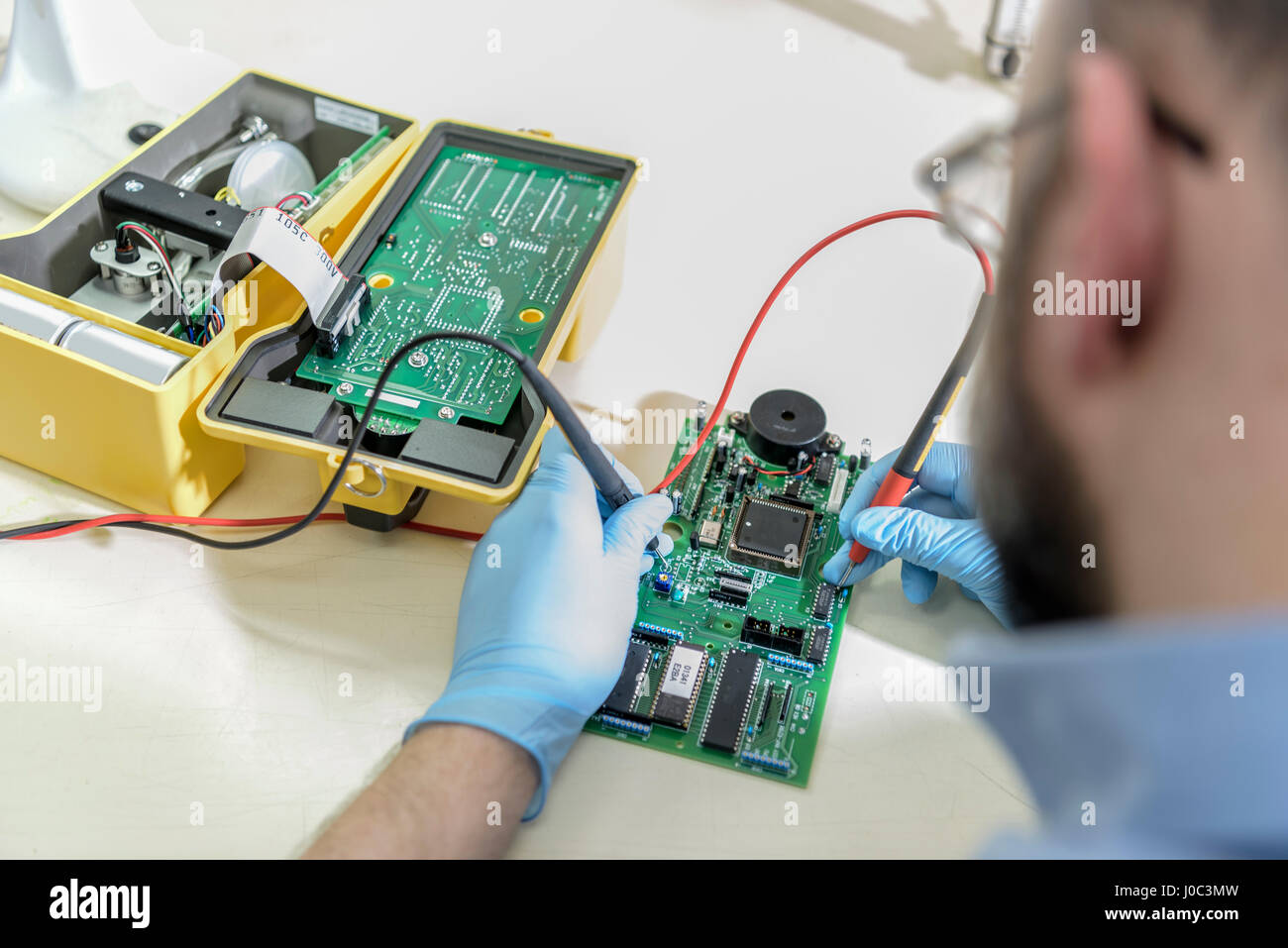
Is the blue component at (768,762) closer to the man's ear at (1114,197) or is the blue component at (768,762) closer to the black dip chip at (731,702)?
the black dip chip at (731,702)

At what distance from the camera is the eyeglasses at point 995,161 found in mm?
521

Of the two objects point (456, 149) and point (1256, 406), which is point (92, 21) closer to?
point (456, 149)

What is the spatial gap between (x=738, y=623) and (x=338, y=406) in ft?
1.95

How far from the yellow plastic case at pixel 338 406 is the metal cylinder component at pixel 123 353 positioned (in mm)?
Answer: 63

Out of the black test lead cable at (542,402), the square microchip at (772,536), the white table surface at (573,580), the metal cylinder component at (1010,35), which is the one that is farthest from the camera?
the metal cylinder component at (1010,35)

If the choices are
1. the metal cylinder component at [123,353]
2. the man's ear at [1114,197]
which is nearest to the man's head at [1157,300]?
the man's ear at [1114,197]

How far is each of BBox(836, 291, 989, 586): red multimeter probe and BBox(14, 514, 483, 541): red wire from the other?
54 cm

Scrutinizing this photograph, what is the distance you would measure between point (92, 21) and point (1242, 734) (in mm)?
2215

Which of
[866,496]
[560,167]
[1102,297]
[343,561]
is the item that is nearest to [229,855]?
[343,561]

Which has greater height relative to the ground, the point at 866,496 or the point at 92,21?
the point at 92,21

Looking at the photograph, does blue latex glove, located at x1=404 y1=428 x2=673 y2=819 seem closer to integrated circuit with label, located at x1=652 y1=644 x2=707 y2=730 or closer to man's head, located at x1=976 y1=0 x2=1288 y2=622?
integrated circuit with label, located at x1=652 y1=644 x2=707 y2=730

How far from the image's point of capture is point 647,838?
1173 millimetres

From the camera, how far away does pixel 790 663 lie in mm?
1310

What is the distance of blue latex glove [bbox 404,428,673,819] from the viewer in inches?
46.6
